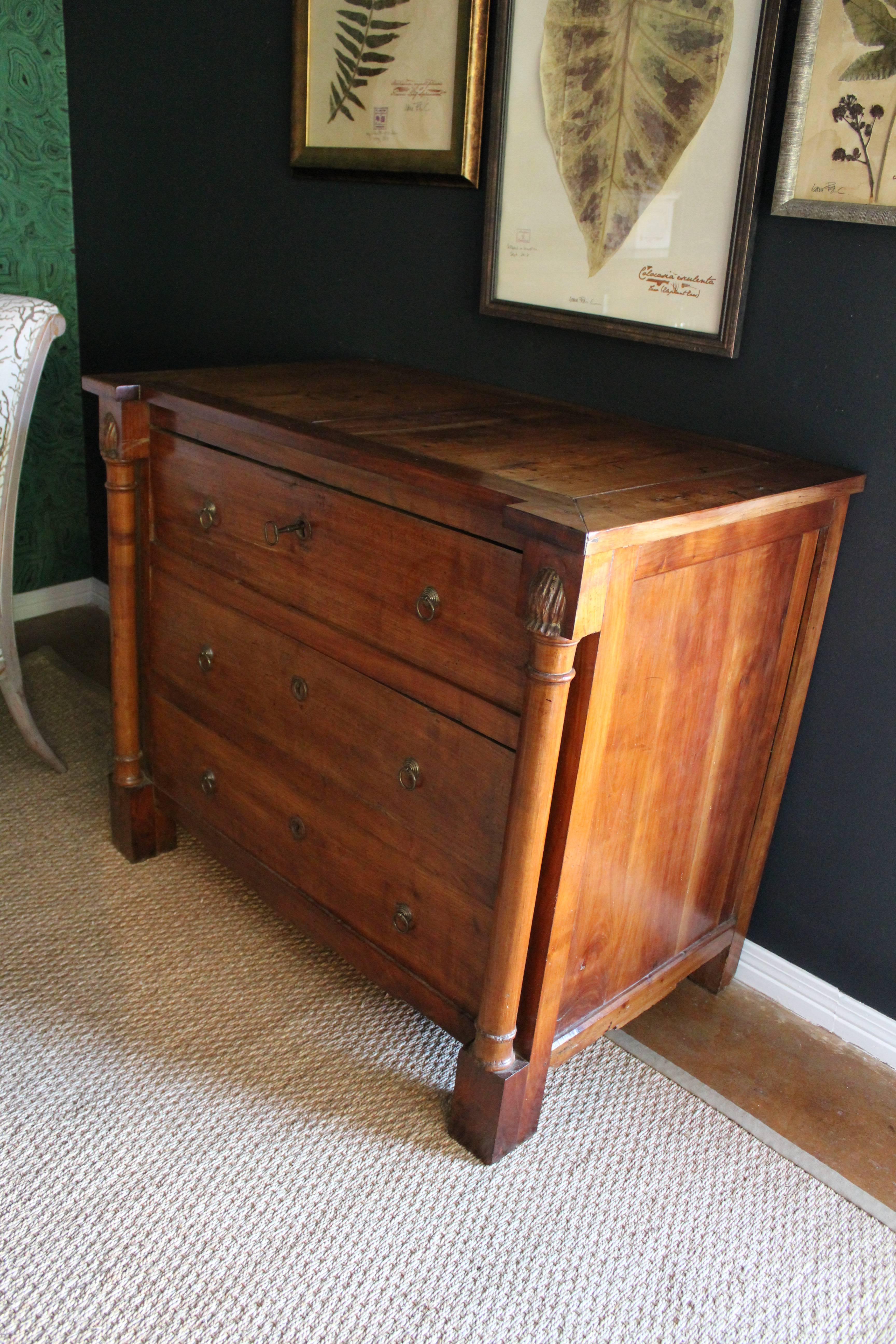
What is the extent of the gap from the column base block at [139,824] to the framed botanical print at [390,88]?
4.10 feet

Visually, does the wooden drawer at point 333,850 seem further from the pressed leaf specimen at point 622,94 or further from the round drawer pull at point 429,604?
the pressed leaf specimen at point 622,94

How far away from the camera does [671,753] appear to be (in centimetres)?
→ 146

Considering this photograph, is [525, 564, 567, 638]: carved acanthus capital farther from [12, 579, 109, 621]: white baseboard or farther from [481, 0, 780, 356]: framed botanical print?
[12, 579, 109, 621]: white baseboard

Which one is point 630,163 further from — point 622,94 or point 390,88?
point 390,88

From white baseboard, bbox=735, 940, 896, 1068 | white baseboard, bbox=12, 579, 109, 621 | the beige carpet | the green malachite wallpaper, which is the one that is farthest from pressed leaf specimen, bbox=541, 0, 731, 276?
white baseboard, bbox=12, 579, 109, 621

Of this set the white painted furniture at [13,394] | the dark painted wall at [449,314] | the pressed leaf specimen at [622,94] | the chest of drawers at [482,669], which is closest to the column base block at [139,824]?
the chest of drawers at [482,669]

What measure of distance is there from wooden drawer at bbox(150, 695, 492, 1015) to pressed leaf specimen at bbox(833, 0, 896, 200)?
3.56 ft

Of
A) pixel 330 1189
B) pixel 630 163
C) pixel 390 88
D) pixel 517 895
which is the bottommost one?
pixel 330 1189

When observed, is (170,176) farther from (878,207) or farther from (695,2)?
(878,207)

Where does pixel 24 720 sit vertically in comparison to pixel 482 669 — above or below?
below

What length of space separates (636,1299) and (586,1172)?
0.19 meters

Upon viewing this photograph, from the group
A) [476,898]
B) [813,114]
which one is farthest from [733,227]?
[476,898]

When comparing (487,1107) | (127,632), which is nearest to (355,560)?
(127,632)

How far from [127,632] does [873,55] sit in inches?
56.1
